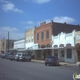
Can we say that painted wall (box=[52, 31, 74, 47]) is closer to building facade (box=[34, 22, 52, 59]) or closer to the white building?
the white building

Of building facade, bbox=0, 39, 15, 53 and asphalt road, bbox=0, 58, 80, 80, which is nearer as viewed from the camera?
asphalt road, bbox=0, 58, 80, 80

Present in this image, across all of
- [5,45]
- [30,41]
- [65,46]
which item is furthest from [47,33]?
[5,45]

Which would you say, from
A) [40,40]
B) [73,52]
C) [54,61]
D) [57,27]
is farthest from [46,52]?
[54,61]

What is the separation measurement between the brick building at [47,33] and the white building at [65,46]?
6.60 ft

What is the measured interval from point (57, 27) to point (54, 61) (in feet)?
48.7

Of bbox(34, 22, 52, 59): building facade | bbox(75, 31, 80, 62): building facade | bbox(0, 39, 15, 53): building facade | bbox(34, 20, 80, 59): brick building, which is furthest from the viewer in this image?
bbox(0, 39, 15, 53): building facade

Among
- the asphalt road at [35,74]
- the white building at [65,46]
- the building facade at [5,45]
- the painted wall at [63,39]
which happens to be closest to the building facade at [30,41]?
the painted wall at [63,39]

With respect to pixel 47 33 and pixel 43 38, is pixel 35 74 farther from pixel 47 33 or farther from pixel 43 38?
pixel 43 38

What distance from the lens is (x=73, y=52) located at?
1256 inches

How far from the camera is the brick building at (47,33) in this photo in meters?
39.7

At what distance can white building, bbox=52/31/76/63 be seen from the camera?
3203 centimetres

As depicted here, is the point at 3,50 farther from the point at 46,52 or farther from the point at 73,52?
the point at 73,52

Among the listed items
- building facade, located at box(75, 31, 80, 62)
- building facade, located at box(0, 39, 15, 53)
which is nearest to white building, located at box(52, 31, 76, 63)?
building facade, located at box(75, 31, 80, 62)

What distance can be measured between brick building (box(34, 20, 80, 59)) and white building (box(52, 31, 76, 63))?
2.01 m
